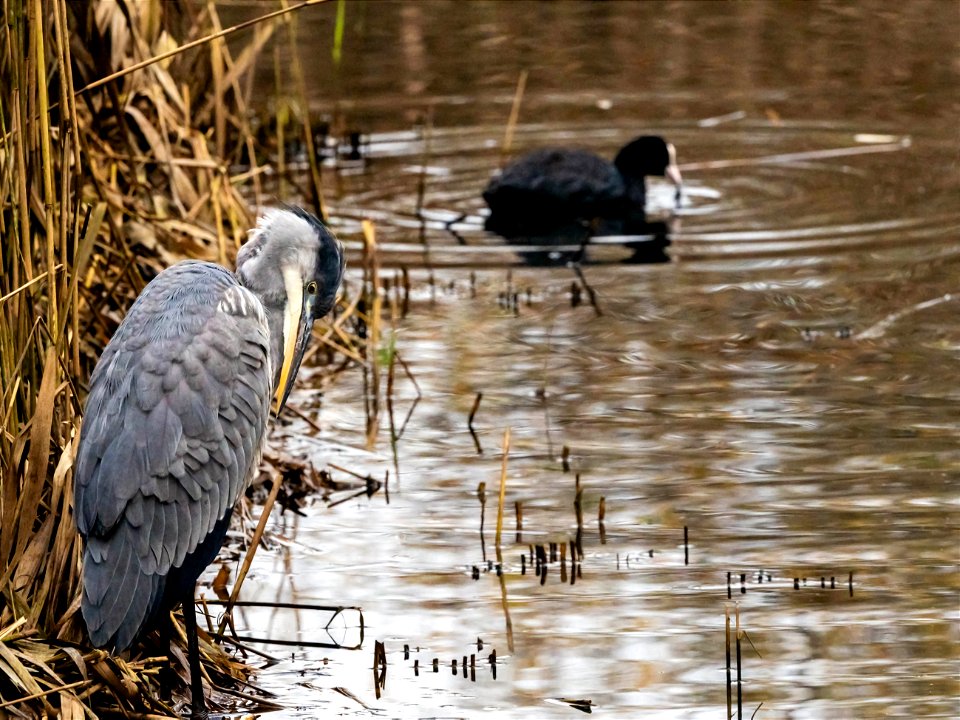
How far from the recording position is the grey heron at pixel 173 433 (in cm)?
427

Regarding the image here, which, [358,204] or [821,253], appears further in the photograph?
[358,204]

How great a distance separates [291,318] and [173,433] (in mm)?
643

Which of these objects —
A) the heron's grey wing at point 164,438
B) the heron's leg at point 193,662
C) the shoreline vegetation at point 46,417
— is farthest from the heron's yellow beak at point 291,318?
the heron's leg at point 193,662

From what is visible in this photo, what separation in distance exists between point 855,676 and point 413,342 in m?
3.71

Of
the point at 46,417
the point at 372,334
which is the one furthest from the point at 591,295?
the point at 46,417

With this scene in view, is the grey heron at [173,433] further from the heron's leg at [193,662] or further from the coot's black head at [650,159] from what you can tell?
the coot's black head at [650,159]

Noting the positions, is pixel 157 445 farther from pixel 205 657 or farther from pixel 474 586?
pixel 474 586

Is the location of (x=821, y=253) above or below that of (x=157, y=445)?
below

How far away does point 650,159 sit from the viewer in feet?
35.0

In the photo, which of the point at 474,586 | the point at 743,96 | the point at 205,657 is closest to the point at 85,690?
the point at 205,657

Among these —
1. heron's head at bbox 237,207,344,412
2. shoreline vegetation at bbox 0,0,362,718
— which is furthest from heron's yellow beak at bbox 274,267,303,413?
shoreline vegetation at bbox 0,0,362,718

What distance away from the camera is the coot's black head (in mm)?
10594

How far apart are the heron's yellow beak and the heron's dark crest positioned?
2cm

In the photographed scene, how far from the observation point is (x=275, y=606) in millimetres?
5086
